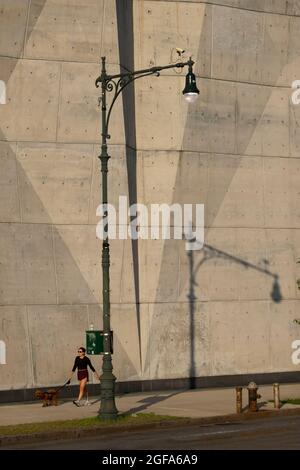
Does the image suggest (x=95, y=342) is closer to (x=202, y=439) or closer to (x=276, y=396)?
(x=202, y=439)

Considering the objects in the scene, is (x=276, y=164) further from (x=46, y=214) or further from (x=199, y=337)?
(x=46, y=214)

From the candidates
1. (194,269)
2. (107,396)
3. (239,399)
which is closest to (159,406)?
(239,399)

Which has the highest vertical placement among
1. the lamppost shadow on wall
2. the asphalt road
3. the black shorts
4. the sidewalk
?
the lamppost shadow on wall

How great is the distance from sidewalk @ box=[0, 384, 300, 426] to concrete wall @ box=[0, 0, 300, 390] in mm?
1692

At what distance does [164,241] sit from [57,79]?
6820 mm

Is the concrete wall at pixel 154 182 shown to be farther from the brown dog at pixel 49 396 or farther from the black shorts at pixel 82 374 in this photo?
the black shorts at pixel 82 374

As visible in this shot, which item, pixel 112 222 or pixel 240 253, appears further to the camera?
pixel 240 253

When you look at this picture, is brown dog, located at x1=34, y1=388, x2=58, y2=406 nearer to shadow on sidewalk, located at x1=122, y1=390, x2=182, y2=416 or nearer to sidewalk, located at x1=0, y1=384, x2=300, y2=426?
sidewalk, located at x1=0, y1=384, x2=300, y2=426

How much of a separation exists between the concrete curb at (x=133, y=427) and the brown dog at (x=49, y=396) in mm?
5611

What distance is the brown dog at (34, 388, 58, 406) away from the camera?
98.8ft

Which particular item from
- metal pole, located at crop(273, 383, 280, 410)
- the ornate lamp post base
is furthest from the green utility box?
metal pole, located at crop(273, 383, 280, 410)

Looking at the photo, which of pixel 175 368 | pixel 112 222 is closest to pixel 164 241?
pixel 112 222

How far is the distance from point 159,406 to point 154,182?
8.90 m

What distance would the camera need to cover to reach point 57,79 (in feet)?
108
